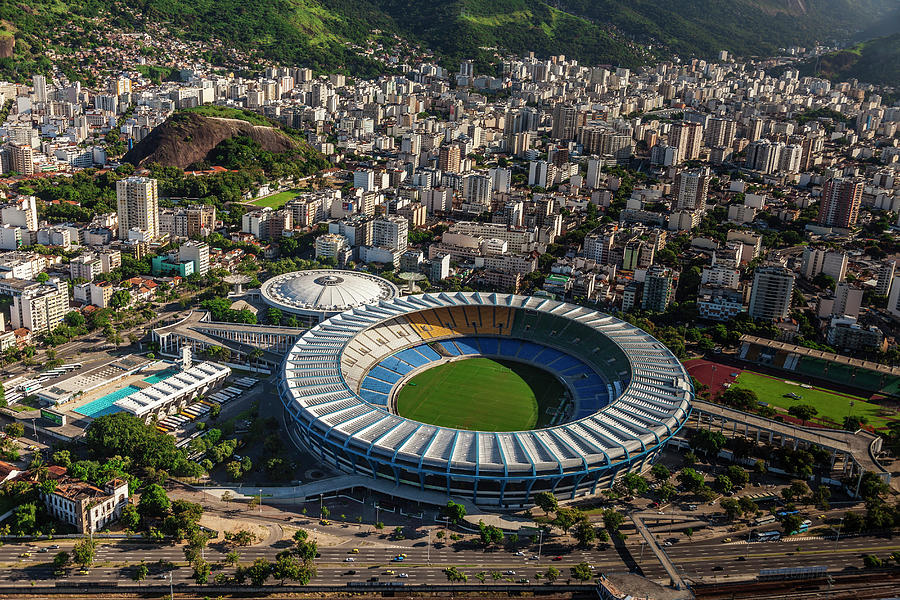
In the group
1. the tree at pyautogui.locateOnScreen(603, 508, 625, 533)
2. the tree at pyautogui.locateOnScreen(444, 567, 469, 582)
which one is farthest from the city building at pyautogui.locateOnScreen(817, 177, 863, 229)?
the tree at pyautogui.locateOnScreen(444, 567, 469, 582)

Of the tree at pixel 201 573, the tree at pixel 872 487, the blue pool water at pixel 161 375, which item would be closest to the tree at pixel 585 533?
the tree at pixel 872 487

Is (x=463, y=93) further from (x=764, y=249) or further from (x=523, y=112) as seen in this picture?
(x=764, y=249)

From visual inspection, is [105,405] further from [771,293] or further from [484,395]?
[771,293]

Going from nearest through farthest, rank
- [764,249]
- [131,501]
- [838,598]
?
1. [838,598]
2. [131,501]
3. [764,249]

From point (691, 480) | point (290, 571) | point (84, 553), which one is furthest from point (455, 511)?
point (84, 553)

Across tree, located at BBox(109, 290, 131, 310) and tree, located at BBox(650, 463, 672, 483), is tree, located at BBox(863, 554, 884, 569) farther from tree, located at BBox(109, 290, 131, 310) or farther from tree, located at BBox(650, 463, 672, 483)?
tree, located at BBox(109, 290, 131, 310)

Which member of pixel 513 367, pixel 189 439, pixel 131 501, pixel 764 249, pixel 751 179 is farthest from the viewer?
pixel 751 179

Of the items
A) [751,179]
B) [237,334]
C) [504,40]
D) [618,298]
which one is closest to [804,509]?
[618,298]
